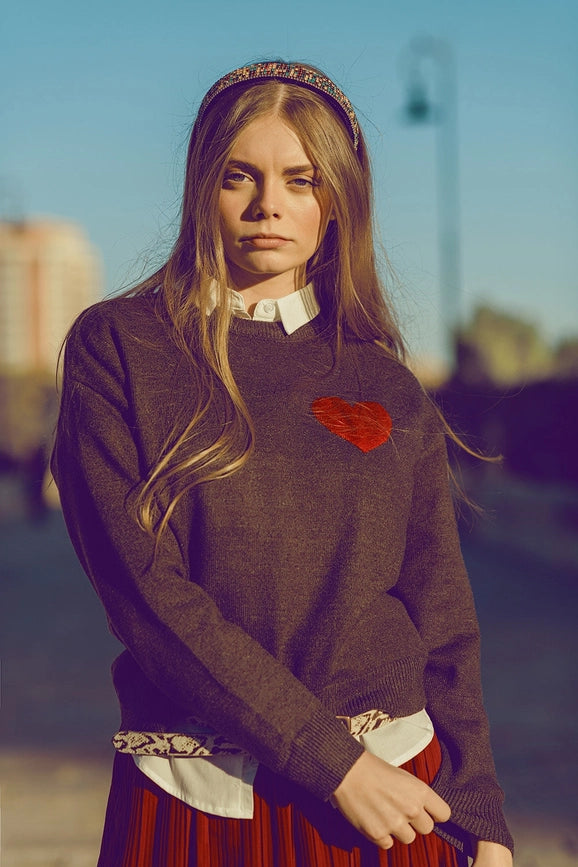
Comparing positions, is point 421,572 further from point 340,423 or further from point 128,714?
point 128,714

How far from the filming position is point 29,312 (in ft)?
344

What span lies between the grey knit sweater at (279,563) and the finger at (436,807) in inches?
4.2

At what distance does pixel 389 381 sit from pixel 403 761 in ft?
2.21

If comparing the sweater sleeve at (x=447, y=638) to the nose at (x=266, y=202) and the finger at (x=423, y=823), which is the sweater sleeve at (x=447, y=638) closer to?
the finger at (x=423, y=823)

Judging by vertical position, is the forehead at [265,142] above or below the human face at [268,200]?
above

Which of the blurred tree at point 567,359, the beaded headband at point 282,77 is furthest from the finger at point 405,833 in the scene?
the blurred tree at point 567,359

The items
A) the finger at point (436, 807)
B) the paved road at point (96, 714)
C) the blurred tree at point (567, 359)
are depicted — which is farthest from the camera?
the blurred tree at point (567, 359)

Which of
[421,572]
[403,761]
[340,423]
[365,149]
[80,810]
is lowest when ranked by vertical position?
[80,810]

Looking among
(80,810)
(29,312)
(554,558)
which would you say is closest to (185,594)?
(80,810)

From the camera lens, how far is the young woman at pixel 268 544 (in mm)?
1720

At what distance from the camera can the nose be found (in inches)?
76.7

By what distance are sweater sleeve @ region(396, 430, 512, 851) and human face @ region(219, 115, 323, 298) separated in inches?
17.1

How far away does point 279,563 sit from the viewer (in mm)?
1811

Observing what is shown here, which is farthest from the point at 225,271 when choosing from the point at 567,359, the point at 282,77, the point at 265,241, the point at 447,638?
the point at 567,359
